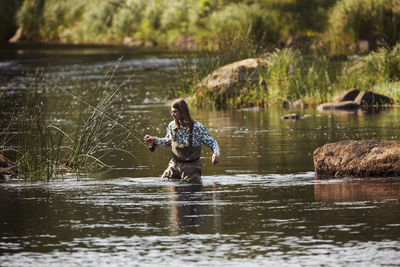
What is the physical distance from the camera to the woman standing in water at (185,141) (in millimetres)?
12812

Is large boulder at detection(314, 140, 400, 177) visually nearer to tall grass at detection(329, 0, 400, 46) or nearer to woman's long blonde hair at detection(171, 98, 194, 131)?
woman's long blonde hair at detection(171, 98, 194, 131)

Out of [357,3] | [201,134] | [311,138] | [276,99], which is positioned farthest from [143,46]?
[201,134]

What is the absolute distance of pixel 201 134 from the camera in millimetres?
12930

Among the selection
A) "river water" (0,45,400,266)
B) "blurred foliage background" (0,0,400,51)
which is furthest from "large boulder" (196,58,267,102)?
"river water" (0,45,400,266)

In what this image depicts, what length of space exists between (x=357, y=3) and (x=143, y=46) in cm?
3717

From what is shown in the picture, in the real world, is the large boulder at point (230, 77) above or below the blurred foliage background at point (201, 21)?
below

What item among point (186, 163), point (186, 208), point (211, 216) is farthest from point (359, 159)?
point (211, 216)

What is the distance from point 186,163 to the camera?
13109mm

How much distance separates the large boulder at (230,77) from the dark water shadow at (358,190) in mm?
14416

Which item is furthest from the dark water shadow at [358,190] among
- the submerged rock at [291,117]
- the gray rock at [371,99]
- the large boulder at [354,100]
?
the gray rock at [371,99]

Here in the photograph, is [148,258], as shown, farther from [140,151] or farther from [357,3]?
[357,3]

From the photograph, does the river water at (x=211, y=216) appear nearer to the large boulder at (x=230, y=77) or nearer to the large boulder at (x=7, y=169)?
the large boulder at (x=7, y=169)

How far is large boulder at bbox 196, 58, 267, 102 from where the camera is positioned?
1064 inches

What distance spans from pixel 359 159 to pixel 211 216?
3340mm
